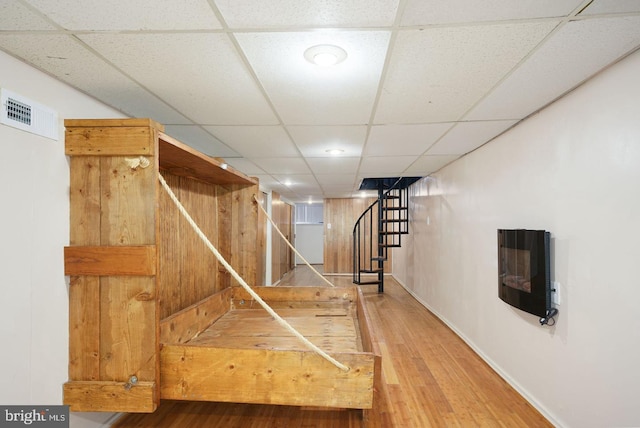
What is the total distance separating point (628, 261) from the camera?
1.48 m

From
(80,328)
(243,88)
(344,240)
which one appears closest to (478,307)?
(243,88)

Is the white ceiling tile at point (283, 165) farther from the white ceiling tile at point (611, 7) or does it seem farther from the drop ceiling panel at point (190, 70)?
the white ceiling tile at point (611, 7)

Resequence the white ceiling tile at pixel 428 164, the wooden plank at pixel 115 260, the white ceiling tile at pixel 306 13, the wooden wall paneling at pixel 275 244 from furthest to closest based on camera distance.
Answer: the wooden wall paneling at pixel 275 244
the white ceiling tile at pixel 428 164
the wooden plank at pixel 115 260
the white ceiling tile at pixel 306 13

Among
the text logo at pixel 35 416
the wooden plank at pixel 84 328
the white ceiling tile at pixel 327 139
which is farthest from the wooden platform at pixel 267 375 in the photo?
the white ceiling tile at pixel 327 139

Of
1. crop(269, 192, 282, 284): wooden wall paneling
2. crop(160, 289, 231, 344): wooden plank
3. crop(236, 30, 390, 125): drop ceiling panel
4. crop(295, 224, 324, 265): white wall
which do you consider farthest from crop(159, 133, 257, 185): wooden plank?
crop(295, 224, 324, 265): white wall

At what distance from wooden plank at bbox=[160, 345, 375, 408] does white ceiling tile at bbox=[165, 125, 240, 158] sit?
1840 mm

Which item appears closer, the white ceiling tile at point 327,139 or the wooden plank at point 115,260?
the wooden plank at point 115,260

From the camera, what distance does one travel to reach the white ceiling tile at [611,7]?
3.60 ft

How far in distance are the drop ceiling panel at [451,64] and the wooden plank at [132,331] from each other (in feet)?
5.71

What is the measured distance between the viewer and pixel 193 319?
7.21 ft

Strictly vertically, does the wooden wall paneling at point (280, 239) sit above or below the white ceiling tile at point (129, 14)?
below

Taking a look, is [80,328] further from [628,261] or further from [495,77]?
[628,261]

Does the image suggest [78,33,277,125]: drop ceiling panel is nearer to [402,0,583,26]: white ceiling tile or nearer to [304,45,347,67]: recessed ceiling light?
[304,45,347,67]: recessed ceiling light

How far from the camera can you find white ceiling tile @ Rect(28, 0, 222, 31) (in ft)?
3.57
